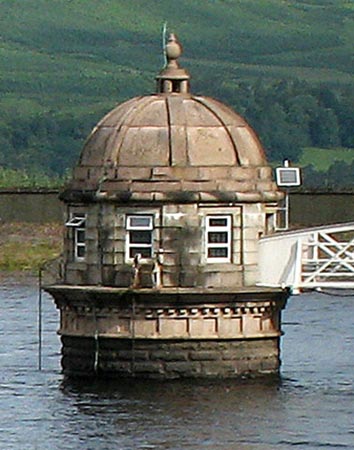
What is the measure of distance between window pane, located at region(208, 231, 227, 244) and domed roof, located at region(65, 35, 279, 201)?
2.19ft

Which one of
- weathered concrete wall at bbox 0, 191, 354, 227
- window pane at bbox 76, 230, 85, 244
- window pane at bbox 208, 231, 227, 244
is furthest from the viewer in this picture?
weathered concrete wall at bbox 0, 191, 354, 227

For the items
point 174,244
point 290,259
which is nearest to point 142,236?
point 174,244

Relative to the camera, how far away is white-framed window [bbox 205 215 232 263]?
43.2 m

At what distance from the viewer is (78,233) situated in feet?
144

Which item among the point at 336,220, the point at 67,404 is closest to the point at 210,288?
the point at 67,404

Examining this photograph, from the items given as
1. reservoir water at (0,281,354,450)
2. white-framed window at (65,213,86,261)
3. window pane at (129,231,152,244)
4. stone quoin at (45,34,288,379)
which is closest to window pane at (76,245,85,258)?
white-framed window at (65,213,86,261)

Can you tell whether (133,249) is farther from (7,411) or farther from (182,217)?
(7,411)

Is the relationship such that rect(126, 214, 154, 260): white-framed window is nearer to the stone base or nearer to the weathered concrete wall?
the stone base

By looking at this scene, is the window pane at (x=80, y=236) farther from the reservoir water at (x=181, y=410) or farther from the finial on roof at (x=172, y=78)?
the finial on roof at (x=172, y=78)

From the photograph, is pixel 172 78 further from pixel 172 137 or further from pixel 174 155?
pixel 174 155

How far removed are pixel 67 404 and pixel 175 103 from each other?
18.8 feet

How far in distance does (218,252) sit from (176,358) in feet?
6.20

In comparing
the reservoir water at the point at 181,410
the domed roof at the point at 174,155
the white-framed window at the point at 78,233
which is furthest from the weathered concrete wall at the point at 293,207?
the domed roof at the point at 174,155

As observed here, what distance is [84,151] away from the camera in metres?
44.0
